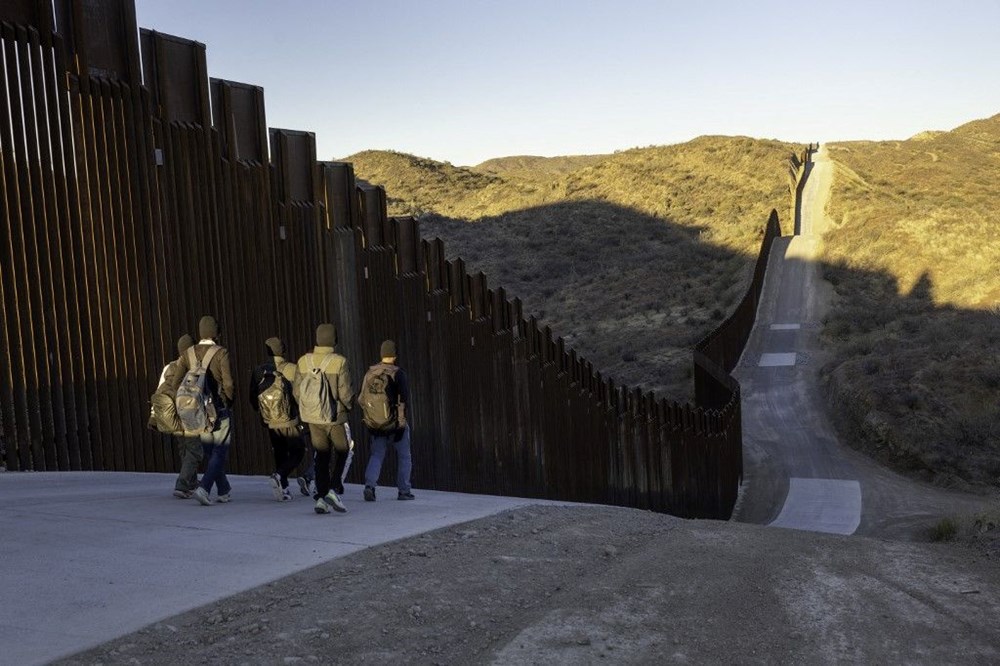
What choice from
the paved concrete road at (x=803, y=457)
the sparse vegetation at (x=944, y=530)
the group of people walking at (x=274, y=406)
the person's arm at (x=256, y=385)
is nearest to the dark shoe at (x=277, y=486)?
the group of people walking at (x=274, y=406)

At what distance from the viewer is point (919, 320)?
37.1 metres

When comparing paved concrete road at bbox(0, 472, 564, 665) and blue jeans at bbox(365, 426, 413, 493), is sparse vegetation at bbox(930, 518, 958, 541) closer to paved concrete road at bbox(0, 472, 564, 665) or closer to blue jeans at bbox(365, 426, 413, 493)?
paved concrete road at bbox(0, 472, 564, 665)

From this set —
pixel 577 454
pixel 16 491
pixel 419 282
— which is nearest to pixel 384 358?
pixel 16 491

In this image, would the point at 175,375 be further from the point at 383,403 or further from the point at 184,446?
the point at 383,403

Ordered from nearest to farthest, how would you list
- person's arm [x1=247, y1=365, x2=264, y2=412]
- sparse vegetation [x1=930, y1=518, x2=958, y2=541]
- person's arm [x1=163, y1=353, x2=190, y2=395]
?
person's arm [x1=163, y1=353, x2=190, y2=395] → person's arm [x1=247, y1=365, x2=264, y2=412] → sparse vegetation [x1=930, y1=518, x2=958, y2=541]

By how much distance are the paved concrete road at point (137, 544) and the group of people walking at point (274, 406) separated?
0.96 ft

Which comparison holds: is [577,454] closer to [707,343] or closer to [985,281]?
[707,343]

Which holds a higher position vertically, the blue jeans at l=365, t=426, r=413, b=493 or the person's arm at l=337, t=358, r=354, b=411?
the person's arm at l=337, t=358, r=354, b=411

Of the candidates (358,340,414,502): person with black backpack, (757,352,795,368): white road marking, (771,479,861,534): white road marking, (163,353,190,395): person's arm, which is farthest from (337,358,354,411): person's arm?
(757,352,795,368): white road marking

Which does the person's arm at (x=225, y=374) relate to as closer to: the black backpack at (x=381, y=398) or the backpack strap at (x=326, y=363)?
the backpack strap at (x=326, y=363)

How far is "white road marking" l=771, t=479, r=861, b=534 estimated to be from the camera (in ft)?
63.6

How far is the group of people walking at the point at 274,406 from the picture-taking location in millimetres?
8750

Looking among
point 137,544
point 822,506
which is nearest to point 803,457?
point 822,506

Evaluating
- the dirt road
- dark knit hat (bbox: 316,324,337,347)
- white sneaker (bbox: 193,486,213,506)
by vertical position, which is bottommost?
the dirt road
